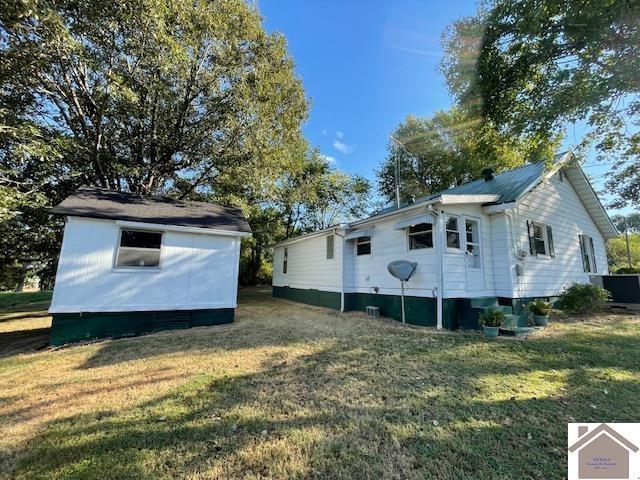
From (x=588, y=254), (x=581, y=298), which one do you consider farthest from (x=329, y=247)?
(x=588, y=254)

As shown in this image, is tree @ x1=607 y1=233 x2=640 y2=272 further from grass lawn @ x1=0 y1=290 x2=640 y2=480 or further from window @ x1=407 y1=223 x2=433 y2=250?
window @ x1=407 y1=223 x2=433 y2=250

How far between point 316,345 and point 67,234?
6397 millimetres

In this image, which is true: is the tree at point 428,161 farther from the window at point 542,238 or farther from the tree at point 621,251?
the tree at point 621,251

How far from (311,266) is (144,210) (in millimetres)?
7198

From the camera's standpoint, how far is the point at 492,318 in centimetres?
642

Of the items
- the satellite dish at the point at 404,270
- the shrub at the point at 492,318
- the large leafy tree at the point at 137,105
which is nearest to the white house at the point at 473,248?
the satellite dish at the point at 404,270

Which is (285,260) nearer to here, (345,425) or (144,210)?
(144,210)

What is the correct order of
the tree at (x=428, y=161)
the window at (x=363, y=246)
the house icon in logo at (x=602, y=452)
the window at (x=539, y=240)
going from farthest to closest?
the tree at (x=428, y=161) < the window at (x=363, y=246) < the window at (x=539, y=240) < the house icon in logo at (x=602, y=452)

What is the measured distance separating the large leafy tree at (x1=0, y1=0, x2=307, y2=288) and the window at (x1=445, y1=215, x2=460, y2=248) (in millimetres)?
8348

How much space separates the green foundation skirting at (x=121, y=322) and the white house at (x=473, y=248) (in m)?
5.00

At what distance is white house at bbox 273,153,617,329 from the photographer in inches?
292

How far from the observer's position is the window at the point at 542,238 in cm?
916

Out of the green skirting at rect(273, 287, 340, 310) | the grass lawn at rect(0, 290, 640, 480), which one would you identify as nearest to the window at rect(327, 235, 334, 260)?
the green skirting at rect(273, 287, 340, 310)

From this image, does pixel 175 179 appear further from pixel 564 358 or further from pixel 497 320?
pixel 564 358
